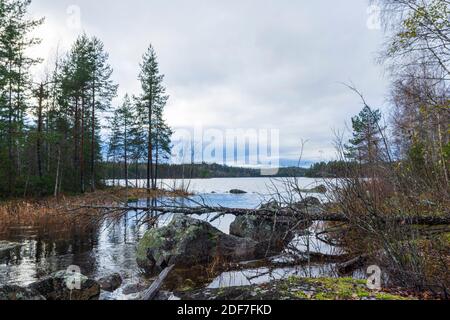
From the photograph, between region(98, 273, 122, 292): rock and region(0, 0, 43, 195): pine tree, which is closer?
region(98, 273, 122, 292): rock

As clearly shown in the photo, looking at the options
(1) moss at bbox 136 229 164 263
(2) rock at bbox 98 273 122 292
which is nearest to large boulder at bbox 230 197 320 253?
(1) moss at bbox 136 229 164 263

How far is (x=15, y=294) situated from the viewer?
4168 mm

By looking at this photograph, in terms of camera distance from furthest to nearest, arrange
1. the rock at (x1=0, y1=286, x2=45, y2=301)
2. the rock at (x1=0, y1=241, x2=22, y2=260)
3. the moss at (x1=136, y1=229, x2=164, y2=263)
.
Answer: the rock at (x1=0, y1=241, x2=22, y2=260) < the moss at (x1=136, y1=229, x2=164, y2=263) < the rock at (x1=0, y1=286, x2=45, y2=301)

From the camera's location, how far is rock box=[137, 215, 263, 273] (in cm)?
799

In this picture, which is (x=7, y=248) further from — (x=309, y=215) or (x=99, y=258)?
(x=309, y=215)

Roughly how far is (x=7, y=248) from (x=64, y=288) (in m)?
5.58

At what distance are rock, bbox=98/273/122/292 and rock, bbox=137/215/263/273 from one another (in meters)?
1.13

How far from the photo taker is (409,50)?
23.5 feet

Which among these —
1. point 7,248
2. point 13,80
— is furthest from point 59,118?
point 7,248

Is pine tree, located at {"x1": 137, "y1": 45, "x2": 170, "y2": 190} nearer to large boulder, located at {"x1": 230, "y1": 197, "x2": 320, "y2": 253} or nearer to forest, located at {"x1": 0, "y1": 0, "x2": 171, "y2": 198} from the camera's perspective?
forest, located at {"x1": 0, "y1": 0, "x2": 171, "y2": 198}

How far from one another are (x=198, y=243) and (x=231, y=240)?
1.20 meters

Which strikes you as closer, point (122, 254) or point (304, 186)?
point (304, 186)
